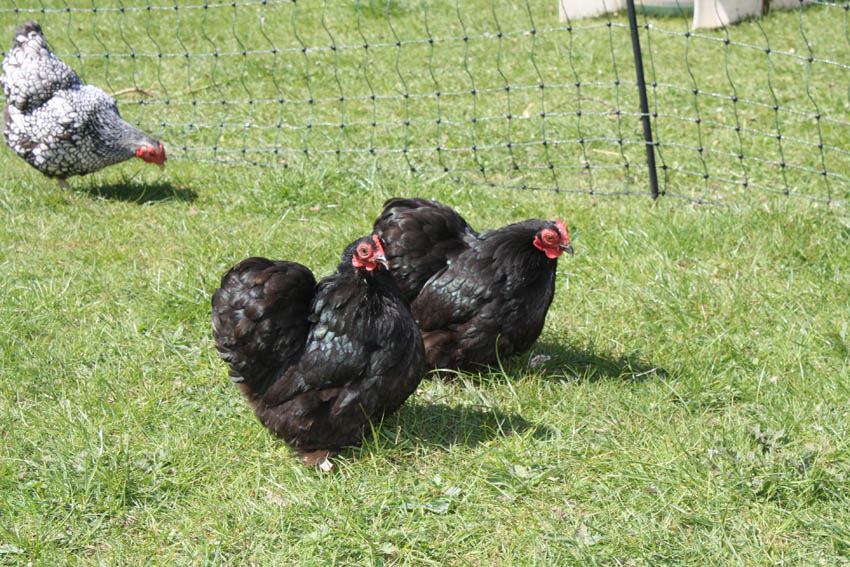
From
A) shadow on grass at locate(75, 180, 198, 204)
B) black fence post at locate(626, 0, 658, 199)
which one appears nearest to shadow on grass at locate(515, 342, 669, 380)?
black fence post at locate(626, 0, 658, 199)

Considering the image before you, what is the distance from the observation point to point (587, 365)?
3789 mm

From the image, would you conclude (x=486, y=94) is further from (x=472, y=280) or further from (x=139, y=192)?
(x=472, y=280)

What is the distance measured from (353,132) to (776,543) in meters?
5.07

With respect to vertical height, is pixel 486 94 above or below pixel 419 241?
above

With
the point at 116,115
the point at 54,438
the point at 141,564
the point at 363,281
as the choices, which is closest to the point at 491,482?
the point at 363,281

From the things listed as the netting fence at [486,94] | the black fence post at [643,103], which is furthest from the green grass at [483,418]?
the netting fence at [486,94]

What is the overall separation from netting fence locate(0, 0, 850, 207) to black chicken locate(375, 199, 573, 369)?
1.74 m

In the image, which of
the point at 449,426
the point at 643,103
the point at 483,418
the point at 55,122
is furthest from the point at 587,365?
the point at 55,122

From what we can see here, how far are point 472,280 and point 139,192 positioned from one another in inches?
126

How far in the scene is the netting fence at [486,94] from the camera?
6.00 metres

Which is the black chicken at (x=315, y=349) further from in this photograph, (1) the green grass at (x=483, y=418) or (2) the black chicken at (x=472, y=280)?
(2) the black chicken at (x=472, y=280)

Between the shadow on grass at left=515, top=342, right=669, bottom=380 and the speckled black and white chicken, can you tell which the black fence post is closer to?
the shadow on grass at left=515, top=342, right=669, bottom=380

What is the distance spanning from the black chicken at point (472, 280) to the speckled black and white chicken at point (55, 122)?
2.82 m

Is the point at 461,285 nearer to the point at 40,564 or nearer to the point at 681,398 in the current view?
the point at 681,398
